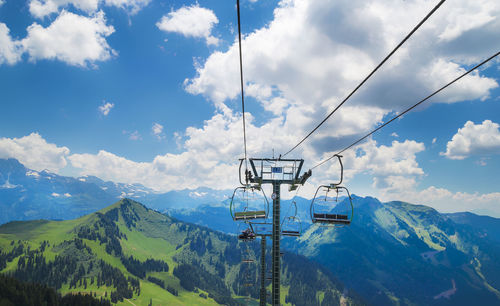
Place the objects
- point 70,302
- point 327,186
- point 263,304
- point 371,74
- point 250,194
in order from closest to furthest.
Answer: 1. point 371,74
2. point 327,186
3. point 263,304
4. point 250,194
5. point 70,302

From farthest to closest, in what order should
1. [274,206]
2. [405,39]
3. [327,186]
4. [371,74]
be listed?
[274,206] → [327,186] → [371,74] → [405,39]

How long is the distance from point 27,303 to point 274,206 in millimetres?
151858

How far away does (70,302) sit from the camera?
438ft

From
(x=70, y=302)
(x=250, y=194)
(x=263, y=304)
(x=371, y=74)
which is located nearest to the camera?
(x=371, y=74)

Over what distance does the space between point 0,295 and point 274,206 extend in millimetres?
157920

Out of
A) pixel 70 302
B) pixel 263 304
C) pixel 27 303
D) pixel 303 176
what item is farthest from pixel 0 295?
pixel 303 176

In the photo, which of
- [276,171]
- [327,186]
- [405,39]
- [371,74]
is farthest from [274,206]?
[405,39]

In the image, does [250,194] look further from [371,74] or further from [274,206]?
[371,74]

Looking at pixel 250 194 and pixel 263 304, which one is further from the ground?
pixel 250 194

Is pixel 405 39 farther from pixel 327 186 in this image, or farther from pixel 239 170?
pixel 239 170

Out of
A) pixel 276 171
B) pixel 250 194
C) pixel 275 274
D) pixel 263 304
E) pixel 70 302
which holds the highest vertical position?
pixel 276 171

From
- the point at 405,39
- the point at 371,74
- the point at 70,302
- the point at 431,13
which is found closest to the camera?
the point at 431,13

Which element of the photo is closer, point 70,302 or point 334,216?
point 334,216

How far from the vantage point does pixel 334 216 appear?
23.9m
